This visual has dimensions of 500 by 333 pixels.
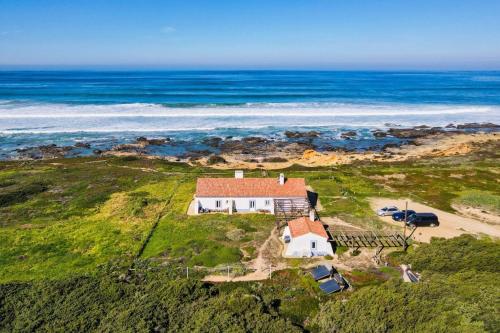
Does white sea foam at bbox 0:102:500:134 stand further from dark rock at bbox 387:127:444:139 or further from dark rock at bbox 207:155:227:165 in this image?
dark rock at bbox 207:155:227:165

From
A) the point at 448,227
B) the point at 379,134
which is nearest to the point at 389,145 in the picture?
the point at 379,134

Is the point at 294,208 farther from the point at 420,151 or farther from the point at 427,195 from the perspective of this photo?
the point at 420,151

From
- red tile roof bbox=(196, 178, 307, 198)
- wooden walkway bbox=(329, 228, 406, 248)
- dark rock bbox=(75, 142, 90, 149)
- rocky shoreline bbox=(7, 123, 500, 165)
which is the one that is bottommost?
wooden walkway bbox=(329, 228, 406, 248)

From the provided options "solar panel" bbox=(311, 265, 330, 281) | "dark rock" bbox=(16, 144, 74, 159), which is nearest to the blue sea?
"dark rock" bbox=(16, 144, 74, 159)

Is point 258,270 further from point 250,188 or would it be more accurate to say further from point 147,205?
point 147,205

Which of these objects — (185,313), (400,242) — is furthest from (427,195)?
(185,313)
